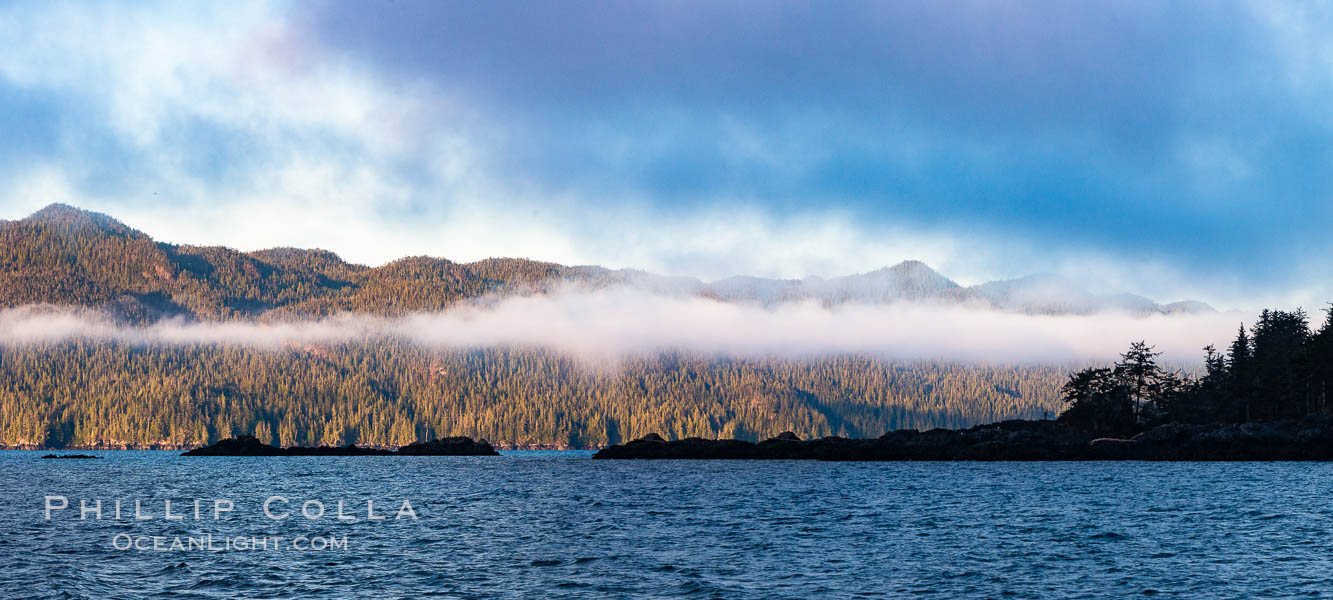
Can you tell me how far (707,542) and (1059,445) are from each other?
12588cm

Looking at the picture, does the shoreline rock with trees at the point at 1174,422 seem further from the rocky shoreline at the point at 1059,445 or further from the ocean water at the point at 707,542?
the ocean water at the point at 707,542

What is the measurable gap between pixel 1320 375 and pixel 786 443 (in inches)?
3458

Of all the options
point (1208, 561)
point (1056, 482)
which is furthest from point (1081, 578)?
point (1056, 482)

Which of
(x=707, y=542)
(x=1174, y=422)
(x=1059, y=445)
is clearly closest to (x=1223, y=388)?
(x=1174, y=422)

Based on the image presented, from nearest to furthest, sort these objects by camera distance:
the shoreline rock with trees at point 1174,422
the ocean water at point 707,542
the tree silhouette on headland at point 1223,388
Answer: the ocean water at point 707,542, the shoreline rock with trees at point 1174,422, the tree silhouette on headland at point 1223,388

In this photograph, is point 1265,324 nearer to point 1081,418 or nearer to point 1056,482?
point 1081,418

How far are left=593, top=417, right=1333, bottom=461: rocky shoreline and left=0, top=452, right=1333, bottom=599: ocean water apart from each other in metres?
48.4

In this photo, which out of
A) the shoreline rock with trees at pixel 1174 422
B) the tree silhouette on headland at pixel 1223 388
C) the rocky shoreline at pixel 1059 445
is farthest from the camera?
the tree silhouette on headland at pixel 1223 388

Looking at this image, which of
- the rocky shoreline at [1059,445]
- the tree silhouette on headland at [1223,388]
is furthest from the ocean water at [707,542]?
the tree silhouette on headland at [1223,388]

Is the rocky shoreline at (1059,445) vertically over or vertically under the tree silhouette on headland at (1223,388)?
under

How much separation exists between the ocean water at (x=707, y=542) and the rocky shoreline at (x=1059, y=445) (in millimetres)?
48366

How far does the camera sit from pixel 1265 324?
181375 millimetres

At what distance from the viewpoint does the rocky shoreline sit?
141 m

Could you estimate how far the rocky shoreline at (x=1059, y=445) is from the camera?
141m
